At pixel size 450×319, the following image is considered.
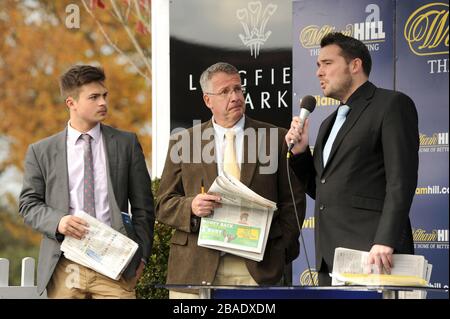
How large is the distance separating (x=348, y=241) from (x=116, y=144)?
1533mm

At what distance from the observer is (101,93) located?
18.3 feet

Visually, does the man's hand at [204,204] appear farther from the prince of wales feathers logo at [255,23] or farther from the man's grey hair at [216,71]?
the prince of wales feathers logo at [255,23]

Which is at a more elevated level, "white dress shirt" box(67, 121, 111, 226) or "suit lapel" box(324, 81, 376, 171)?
"suit lapel" box(324, 81, 376, 171)

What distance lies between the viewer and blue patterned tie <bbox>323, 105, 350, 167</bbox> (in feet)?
16.4

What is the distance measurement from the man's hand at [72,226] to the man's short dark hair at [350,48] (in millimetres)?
1662

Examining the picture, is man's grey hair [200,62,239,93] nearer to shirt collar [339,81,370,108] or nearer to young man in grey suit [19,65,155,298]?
young man in grey suit [19,65,155,298]

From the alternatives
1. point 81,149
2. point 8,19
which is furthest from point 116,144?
point 8,19

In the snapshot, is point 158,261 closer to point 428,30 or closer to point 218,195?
point 218,195

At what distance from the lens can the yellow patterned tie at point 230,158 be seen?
17.6 feet

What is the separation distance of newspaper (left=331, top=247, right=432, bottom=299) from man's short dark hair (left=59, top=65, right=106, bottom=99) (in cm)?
191

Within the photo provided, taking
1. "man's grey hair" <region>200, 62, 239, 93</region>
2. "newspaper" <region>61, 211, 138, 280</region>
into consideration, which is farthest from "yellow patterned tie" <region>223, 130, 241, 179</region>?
"newspaper" <region>61, 211, 138, 280</region>

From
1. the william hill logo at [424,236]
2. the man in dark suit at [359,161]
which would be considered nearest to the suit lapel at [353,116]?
the man in dark suit at [359,161]
